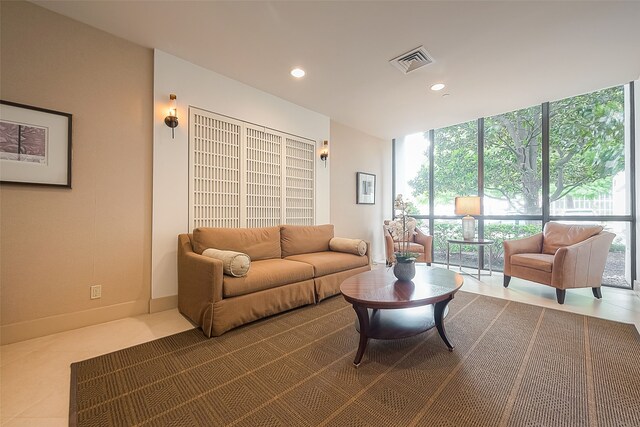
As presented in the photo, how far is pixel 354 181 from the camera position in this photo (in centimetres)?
507

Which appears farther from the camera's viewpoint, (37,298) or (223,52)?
(223,52)

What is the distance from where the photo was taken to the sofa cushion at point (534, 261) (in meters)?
3.00

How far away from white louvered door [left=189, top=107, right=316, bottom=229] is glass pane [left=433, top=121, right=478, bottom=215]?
A: 260cm

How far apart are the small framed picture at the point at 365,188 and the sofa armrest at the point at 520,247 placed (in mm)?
2413

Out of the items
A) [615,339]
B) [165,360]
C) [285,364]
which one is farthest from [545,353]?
[165,360]

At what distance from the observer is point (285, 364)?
1729 mm

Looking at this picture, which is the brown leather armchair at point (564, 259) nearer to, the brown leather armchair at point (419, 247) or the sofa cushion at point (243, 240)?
the brown leather armchair at point (419, 247)

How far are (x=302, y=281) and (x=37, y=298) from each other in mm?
2136

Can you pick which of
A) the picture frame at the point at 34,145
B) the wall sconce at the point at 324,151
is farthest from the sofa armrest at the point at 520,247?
the picture frame at the point at 34,145

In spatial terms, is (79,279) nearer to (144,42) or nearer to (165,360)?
(165,360)

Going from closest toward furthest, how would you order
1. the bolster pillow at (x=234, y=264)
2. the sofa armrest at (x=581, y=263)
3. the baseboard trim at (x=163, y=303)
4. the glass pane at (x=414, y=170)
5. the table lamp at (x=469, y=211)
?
the bolster pillow at (x=234, y=264), the baseboard trim at (x=163, y=303), the sofa armrest at (x=581, y=263), the table lamp at (x=469, y=211), the glass pane at (x=414, y=170)

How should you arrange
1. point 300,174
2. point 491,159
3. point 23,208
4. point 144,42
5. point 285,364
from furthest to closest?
1. point 491,159
2. point 300,174
3. point 144,42
4. point 23,208
5. point 285,364

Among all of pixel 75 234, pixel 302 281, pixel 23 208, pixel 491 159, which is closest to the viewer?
pixel 23 208

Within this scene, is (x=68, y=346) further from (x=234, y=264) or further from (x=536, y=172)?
(x=536, y=172)
